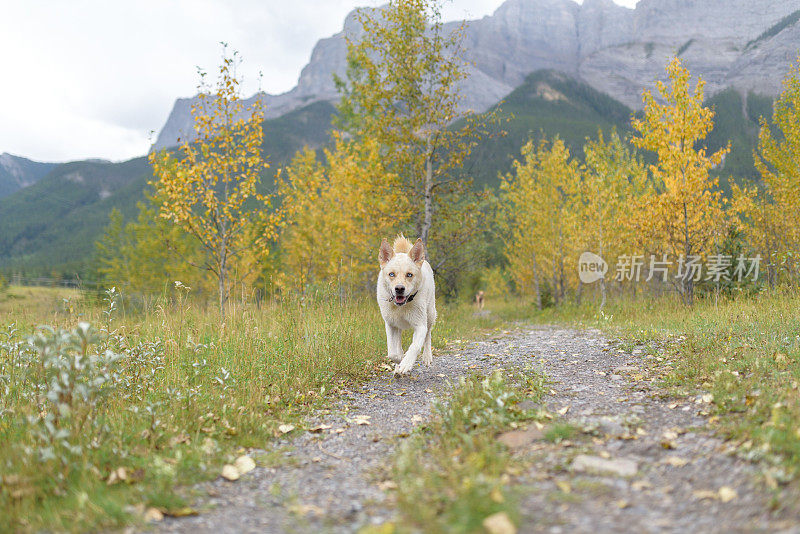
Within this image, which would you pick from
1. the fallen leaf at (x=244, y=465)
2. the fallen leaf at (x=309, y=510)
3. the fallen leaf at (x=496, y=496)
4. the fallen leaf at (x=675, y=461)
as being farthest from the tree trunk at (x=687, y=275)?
the fallen leaf at (x=309, y=510)

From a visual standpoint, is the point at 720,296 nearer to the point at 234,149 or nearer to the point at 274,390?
the point at 274,390

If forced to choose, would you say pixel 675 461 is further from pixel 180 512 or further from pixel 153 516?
pixel 153 516

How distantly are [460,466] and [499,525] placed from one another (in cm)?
83

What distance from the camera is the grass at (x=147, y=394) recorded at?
8.68 feet

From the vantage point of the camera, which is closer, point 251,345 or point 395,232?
point 251,345

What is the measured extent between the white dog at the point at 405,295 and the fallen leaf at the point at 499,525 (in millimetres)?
3571

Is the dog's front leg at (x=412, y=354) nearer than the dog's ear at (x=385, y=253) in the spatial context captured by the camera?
Yes

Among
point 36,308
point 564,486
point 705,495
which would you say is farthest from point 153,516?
point 36,308

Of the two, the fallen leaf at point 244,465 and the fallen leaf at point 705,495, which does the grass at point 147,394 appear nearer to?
the fallen leaf at point 244,465

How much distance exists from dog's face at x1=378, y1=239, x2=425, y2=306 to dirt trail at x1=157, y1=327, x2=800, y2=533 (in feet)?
5.18

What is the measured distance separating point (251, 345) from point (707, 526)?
5693 millimetres

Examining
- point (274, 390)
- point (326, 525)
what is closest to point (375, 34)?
point (274, 390)

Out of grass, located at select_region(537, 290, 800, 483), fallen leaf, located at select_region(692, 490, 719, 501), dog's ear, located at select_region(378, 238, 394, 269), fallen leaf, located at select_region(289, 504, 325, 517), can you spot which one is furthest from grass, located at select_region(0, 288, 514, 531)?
grass, located at select_region(537, 290, 800, 483)

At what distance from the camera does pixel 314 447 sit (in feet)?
12.4
